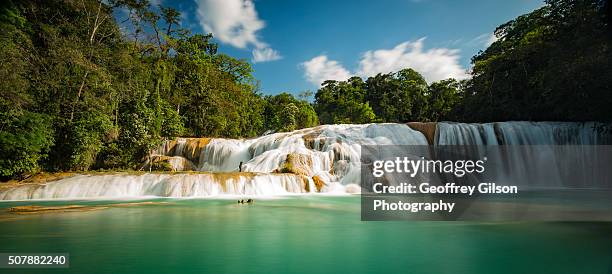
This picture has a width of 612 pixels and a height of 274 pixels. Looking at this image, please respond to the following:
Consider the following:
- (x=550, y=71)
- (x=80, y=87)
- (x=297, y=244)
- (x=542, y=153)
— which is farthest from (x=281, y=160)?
(x=550, y=71)

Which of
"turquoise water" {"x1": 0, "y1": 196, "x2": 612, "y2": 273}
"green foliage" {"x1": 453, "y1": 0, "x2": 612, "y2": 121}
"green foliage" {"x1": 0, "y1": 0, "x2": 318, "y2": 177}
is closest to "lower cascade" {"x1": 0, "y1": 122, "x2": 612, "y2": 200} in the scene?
"green foliage" {"x1": 0, "y1": 0, "x2": 318, "y2": 177}

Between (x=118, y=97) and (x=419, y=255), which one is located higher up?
(x=118, y=97)

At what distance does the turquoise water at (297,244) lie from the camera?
10.8 feet

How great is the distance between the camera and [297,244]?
4.30 meters

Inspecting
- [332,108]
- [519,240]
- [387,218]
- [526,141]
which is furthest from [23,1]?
[332,108]

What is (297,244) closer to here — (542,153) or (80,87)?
(80,87)

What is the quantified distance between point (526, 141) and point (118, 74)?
1967cm

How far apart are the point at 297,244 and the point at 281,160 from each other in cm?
967

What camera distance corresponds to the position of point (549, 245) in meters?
4.23

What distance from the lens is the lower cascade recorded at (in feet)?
34.2

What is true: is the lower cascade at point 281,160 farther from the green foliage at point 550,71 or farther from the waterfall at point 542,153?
the green foliage at point 550,71

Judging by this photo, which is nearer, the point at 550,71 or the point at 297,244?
the point at 297,244

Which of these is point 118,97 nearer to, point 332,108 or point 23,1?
point 23,1

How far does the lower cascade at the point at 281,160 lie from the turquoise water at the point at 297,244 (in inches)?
162
